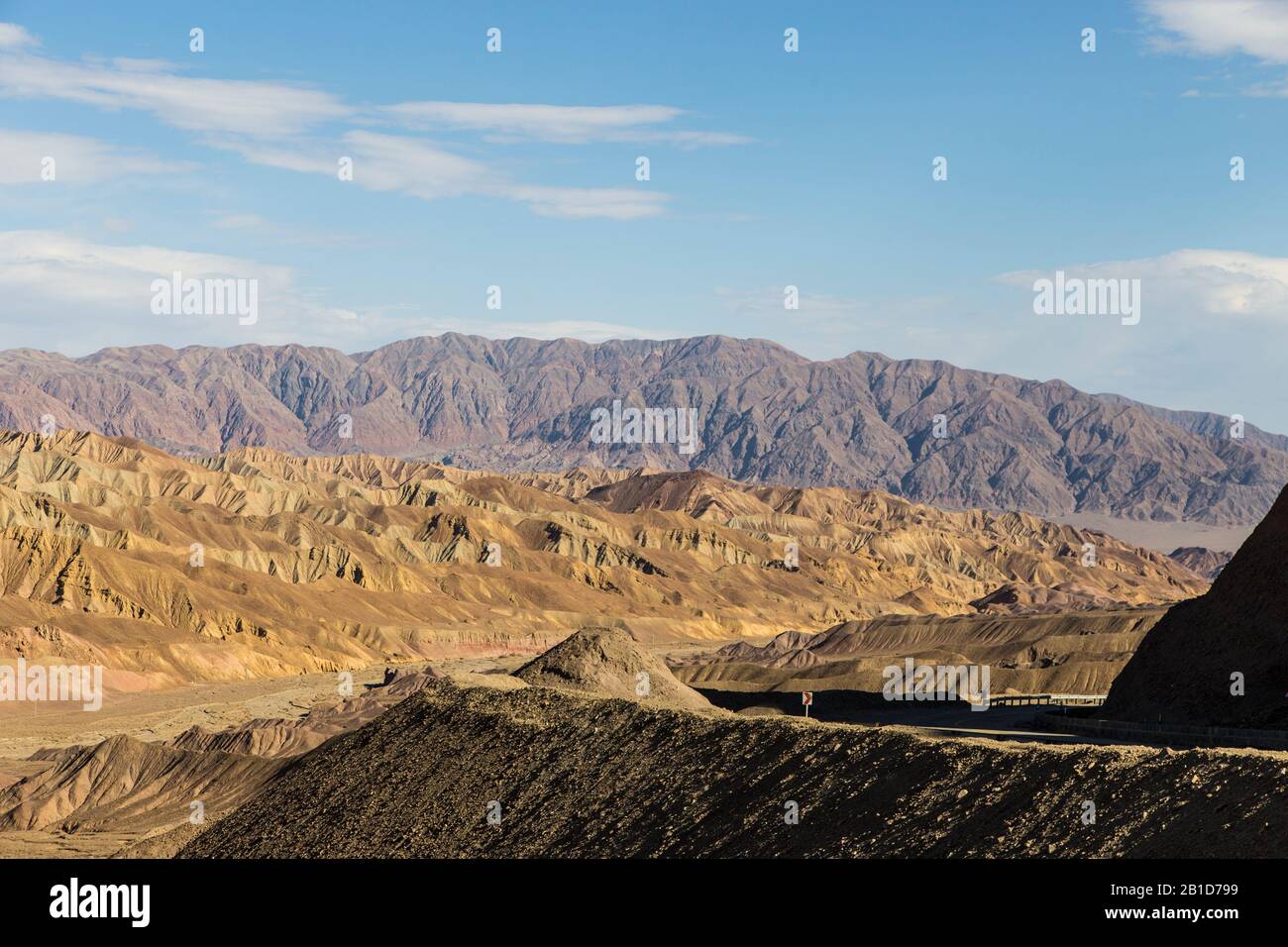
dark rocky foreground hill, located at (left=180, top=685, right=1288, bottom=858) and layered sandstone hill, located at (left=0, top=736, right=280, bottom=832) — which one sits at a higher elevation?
dark rocky foreground hill, located at (left=180, top=685, right=1288, bottom=858)

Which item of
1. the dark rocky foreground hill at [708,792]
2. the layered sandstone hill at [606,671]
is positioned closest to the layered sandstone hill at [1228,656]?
the layered sandstone hill at [606,671]

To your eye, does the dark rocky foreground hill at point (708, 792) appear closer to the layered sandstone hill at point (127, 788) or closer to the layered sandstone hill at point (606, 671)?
the layered sandstone hill at point (606, 671)

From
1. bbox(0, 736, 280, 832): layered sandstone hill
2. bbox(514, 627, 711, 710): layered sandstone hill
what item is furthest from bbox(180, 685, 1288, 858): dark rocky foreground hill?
bbox(0, 736, 280, 832): layered sandstone hill

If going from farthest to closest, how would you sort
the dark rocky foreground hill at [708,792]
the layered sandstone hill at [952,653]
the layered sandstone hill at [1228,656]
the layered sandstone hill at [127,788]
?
the layered sandstone hill at [952,653], the layered sandstone hill at [127,788], the layered sandstone hill at [1228,656], the dark rocky foreground hill at [708,792]

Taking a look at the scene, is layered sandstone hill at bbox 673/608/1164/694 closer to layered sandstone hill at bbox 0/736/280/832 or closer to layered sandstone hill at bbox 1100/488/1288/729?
layered sandstone hill at bbox 1100/488/1288/729

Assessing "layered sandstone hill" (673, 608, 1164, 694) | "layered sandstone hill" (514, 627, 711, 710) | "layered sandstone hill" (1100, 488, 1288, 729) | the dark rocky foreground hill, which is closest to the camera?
the dark rocky foreground hill

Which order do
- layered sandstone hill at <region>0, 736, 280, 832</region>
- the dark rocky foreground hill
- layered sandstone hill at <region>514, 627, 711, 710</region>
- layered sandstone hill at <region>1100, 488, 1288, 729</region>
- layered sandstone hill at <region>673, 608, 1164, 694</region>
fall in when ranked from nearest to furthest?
the dark rocky foreground hill < layered sandstone hill at <region>1100, 488, 1288, 729</region> < layered sandstone hill at <region>514, 627, 711, 710</region> < layered sandstone hill at <region>0, 736, 280, 832</region> < layered sandstone hill at <region>673, 608, 1164, 694</region>
